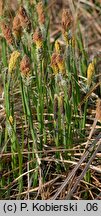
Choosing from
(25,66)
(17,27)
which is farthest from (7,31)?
(25,66)

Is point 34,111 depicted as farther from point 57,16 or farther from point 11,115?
point 57,16

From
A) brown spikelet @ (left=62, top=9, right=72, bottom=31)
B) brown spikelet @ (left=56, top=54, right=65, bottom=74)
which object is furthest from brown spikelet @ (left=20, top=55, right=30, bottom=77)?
brown spikelet @ (left=62, top=9, right=72, bottom=31)

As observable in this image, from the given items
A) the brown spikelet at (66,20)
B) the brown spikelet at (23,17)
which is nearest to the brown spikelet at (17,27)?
the brown spikelet at (23,17)

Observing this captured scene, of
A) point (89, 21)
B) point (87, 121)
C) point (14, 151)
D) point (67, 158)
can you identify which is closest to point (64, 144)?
point (67, 158)

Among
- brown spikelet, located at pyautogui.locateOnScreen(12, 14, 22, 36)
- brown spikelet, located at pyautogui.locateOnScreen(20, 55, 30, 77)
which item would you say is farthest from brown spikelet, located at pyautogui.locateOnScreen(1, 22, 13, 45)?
brown spikelet, located at pyautogui.locateOnScreen(20, 55, 30, 77)

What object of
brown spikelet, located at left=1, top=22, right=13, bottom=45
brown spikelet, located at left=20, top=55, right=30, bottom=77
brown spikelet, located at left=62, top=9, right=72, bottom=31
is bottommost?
brown spikelet, located at left=20, top=55, right=30, bottom=77

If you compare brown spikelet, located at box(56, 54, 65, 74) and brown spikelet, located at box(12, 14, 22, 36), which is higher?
brown spikelet, located at box(12, 14, 22, 36)

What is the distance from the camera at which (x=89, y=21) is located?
3.19 m

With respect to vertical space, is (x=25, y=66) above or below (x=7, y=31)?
below

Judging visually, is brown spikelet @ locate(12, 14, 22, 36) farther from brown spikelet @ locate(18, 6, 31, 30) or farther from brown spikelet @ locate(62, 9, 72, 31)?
brown spikelet @ locate(62, 9, 72, 31)

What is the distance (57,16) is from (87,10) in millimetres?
303

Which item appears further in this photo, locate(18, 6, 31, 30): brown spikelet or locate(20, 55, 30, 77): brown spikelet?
locate(18, 6, 31, 30): brown spikelet

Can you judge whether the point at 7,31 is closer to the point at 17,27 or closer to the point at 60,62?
the point at 17,27

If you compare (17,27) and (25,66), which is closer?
(25,66)
